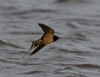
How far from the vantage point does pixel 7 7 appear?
16938mm

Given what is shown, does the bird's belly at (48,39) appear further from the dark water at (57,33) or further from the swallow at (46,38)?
the dark water at (57,33)

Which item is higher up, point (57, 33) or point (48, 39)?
point (48, 39)

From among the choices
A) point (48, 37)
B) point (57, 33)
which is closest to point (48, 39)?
point (48, 37)

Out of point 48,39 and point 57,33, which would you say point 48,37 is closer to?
point 48,39

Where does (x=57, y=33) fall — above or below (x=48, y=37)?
below

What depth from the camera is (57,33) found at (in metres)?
14.0

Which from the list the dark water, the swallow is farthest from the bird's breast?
the dark water

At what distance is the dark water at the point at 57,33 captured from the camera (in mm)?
10430

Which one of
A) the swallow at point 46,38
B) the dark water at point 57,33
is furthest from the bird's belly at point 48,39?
the dark water at point 57,33

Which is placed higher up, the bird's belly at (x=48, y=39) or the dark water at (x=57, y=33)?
the bird's belly at (x=48, y=39)

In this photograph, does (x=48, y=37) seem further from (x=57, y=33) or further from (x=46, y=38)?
(x=57, y=33)

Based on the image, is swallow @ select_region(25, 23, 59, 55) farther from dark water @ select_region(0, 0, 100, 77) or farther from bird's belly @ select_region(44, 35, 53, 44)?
dark water @ select_region(0, 0, 100, 77)

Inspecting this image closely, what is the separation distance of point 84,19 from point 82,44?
285cm

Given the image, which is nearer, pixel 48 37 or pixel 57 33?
pixel 48 37
